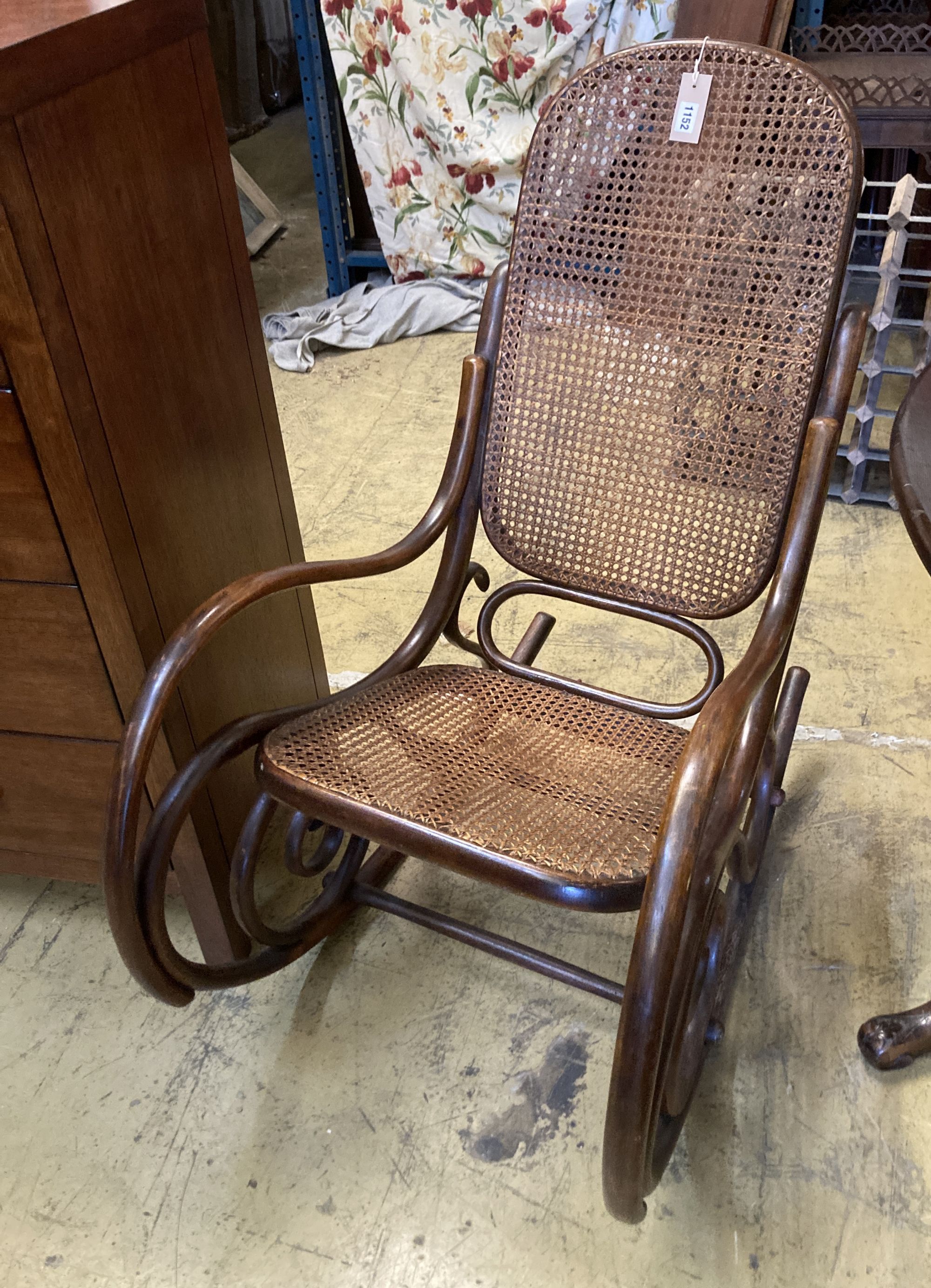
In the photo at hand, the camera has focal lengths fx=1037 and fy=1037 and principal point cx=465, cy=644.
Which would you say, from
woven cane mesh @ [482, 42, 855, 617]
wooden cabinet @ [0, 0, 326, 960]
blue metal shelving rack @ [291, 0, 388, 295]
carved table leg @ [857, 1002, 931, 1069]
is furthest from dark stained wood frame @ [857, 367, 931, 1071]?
blue metal shelving rack @ [291, 0, 388, 295]

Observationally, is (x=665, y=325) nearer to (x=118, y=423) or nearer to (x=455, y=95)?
(x=118, y=423)

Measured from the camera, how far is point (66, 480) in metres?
1.03

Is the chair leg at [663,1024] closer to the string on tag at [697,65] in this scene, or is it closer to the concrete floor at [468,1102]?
the concrete floor at [468,1102]

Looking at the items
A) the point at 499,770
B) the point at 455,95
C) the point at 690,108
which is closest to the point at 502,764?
the point at 499,770

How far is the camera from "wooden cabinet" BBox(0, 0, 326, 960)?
951 mm

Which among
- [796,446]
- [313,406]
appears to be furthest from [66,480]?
[313,406]

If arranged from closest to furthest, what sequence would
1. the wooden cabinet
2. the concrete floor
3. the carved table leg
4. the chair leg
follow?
the chair leg < the wooden cabinet < the concrete floor < the carved table leg

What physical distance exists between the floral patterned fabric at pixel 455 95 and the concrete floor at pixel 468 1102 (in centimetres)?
199

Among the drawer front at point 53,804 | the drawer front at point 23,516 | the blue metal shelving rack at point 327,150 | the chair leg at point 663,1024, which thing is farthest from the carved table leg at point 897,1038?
the blue metal shelving rack at point 327,150

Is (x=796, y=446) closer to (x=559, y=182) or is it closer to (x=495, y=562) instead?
(x=559, y=182)

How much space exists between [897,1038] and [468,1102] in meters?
0.52

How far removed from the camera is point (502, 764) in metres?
1.15

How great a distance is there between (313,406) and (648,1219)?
2.18m

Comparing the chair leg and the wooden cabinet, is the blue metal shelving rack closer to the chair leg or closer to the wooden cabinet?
the wooden cabinet
